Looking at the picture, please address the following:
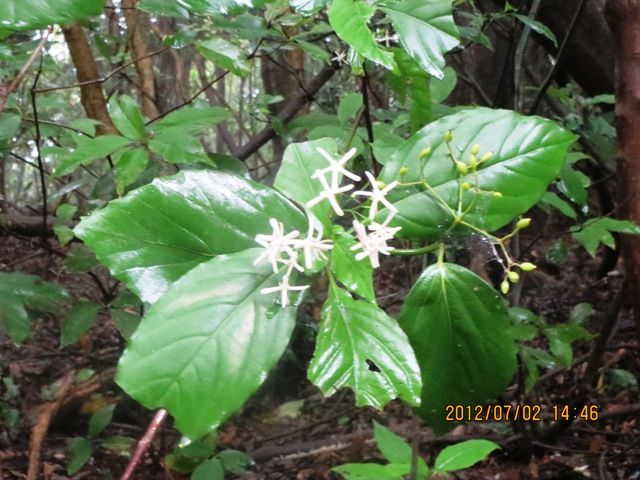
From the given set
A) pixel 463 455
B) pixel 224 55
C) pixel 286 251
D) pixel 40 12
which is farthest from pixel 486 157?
pixel 224 55

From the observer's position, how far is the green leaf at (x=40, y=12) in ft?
1.94

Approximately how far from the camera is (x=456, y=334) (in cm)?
67

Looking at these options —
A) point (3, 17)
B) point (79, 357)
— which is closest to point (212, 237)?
point (3, 17)

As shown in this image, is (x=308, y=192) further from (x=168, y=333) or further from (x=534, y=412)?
(x=534, y=412)

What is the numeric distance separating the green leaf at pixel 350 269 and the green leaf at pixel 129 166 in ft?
2.18

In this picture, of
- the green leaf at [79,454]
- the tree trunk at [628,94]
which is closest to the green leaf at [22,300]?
the green leaf at [79,454]

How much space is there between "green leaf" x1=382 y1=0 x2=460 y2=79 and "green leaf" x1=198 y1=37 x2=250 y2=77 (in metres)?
0.51

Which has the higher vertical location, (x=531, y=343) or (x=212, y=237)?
(x=212, y=237)

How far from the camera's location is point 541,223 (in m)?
3.78

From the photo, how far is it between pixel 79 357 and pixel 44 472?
0.65m

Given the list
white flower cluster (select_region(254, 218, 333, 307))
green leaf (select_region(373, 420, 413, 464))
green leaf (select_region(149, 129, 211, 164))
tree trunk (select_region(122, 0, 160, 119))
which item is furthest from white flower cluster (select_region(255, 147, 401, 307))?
tree trunk (select_region(122, 0, 160, 119))

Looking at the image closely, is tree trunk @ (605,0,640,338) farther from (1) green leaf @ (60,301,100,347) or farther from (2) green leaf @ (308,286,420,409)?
(1) green leaf @ (60,301,100,347)

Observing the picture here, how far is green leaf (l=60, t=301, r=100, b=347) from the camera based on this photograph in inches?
56.4

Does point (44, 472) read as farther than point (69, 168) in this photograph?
Yes
